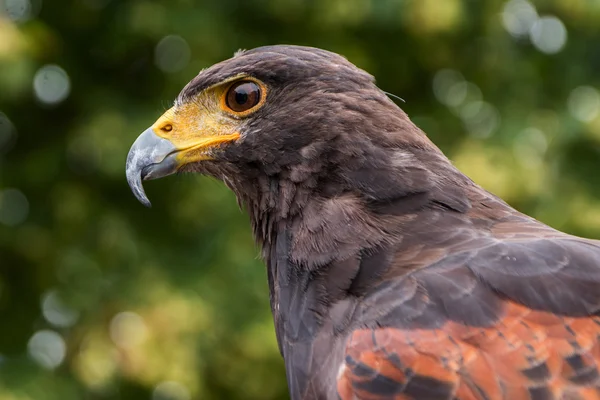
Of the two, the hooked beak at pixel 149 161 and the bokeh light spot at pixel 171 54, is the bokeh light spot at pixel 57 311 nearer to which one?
the bokeh light spot at pixel 171 54

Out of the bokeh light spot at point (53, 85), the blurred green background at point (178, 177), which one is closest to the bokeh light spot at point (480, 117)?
the blurred green background at point (178, 177)

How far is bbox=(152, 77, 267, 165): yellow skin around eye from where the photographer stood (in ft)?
11.3

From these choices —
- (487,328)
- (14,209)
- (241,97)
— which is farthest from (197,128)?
(14,209)

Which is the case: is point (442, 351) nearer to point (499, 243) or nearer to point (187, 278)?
point (499, 243)

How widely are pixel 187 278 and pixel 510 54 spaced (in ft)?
10.6

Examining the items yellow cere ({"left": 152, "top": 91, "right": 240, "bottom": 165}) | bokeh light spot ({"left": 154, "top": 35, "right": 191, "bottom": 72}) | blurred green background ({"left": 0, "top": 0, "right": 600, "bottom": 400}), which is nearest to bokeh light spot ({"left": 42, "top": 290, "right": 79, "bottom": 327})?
blurred green background ({"left": 0, "top": 0, "right": 600, "bottom": 400})

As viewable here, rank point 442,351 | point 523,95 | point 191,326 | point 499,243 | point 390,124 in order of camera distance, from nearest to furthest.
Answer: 1. point 442,351
2. point 499,243
3. point 390,124
4. point 191,326
5. point 523,95

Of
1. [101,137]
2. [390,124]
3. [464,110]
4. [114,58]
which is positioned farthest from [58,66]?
[390,124]

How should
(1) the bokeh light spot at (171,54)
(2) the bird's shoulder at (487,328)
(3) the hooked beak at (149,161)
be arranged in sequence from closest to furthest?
(2) the bird's shoulder at (487,328), (3) the hooked beak at (149,161), (1) the bokeh light spot at (171,54)

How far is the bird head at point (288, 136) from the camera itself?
10.6 ft

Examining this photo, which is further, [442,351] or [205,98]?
[205,98]

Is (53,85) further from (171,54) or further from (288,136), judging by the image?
(288,136)

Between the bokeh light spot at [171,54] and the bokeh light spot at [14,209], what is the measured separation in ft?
4.70

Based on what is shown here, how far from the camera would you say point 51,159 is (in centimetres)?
696
